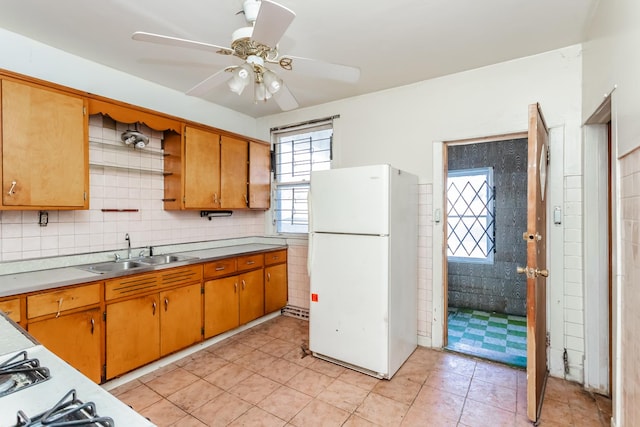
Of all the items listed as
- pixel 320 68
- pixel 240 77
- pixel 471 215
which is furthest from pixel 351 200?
pixel 471 215

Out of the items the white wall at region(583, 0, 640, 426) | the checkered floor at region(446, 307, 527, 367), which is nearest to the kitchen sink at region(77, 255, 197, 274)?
the checkered floor at region(446, 307, 527, 367)

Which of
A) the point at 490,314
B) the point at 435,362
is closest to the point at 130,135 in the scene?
the point at 435,362

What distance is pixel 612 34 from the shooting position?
5.32ft

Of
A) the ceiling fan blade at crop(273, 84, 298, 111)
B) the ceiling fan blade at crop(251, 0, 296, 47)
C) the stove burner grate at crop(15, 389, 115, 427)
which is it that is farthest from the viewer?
the ceiling fan blade at crop(273, 84, 298, 111)

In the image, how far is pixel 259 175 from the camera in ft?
12.1

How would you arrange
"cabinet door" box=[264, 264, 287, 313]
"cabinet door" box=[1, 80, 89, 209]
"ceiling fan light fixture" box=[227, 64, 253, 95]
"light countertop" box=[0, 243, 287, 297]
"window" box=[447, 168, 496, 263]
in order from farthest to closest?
Result: "window" box=[447, 168, 496, 263] < "cabinet door" box=[264, 264, 287, 313] < "cabinet door" box=[1, 80, 89, 209] < "light countertop" box=[0, 243, 287, 297] < "ceiling fan light fixture" box=[227, 64, 253, 95]

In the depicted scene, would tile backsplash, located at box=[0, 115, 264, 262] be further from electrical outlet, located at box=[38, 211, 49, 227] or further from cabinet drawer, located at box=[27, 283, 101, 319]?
cabinet drawer, located at box=[27, 283, 101, 319]

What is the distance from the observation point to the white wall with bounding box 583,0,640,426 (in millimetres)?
1347

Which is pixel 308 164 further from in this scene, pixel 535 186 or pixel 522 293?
pixel 522 293

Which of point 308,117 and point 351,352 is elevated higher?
point 308,117

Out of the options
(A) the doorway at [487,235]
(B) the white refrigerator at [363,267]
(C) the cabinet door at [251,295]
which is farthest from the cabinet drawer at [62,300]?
(A) the doorway at [487,235]

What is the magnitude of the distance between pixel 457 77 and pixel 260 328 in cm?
309

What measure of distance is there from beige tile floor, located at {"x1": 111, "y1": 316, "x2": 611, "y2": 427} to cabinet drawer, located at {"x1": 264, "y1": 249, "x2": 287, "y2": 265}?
1016 mm

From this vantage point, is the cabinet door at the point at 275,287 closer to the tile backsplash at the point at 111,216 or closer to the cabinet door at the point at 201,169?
the tile backsplash at the point at 111,216
